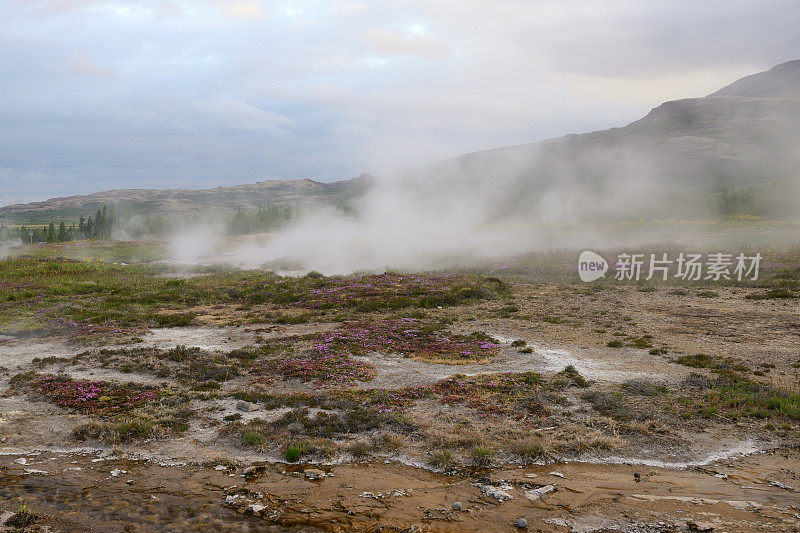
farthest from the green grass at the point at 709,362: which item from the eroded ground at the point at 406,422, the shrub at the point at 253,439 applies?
the shrub at the point at 253,439

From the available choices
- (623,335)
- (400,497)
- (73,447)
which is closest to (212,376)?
(73,447)

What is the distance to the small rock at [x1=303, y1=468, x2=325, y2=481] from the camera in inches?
444

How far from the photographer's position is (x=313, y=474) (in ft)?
37.6

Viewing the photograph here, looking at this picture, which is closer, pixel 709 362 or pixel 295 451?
pixel 295 451

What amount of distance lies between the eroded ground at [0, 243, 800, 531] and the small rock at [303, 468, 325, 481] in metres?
0.06

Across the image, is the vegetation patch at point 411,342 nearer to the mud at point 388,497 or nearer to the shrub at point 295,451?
the shrub at point 295,451

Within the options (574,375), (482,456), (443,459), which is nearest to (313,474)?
(443,459)

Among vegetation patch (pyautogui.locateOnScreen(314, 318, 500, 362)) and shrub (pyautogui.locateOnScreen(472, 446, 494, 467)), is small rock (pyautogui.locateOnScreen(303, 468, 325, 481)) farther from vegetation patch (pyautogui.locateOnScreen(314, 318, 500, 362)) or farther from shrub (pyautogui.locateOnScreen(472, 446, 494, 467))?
vegetation patch (pyautogui.locateOnScreen(314, 318, 500, 362))

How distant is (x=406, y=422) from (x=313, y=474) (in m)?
3.63

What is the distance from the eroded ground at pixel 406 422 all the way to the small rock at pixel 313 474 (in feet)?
0.20

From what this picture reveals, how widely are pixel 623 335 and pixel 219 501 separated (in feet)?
73.5

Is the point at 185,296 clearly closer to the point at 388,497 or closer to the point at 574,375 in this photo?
the point at 574,375

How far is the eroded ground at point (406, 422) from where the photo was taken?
31.9ft

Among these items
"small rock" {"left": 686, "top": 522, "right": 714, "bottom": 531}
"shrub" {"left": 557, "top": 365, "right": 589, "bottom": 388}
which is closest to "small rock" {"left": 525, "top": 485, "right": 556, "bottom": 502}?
"small rock" {"left": 686, "top": 522, "right": 714, "bottom": 531}
